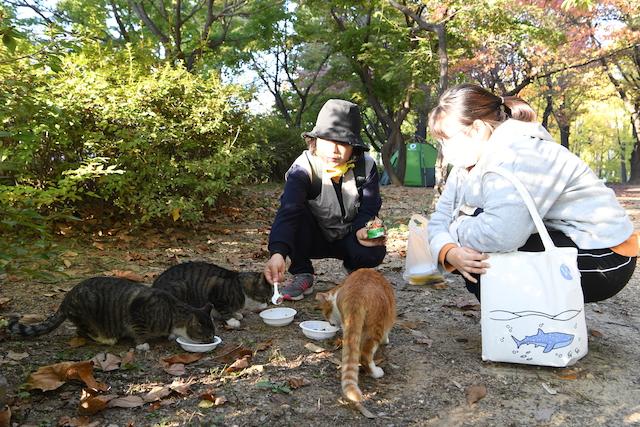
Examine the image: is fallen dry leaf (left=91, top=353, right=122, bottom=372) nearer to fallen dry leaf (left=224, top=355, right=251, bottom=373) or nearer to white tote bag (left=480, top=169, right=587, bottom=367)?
fallen dry leaf (left=224, top=355, right=251, bottom=373)

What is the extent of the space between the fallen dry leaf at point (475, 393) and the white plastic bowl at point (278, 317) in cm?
132

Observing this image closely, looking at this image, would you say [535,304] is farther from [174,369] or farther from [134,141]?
[134,141]

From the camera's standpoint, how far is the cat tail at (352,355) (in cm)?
224

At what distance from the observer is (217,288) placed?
3.57 metres

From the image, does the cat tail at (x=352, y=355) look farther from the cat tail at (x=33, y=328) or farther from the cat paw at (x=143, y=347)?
the cat tail at (x=33, y=328)

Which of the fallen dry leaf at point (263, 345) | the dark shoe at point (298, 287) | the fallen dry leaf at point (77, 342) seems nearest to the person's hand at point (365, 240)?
the dark shoe at point (298, 287)

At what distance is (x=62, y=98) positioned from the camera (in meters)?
5.09

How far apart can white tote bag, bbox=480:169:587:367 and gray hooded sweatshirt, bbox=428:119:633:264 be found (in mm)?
79

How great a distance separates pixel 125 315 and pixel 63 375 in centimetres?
59

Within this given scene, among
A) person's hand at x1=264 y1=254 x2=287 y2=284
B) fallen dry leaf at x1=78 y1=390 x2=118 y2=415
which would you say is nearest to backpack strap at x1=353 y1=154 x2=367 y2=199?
person's hand at x1=264 y1=254 x2=287 y2=284

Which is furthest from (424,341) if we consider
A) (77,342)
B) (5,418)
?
(5,418)

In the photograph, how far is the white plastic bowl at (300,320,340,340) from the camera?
3.07m

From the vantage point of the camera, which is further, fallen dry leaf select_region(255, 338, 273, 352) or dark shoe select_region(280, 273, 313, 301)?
dark shoe select_region(280, 273, 313, 301)

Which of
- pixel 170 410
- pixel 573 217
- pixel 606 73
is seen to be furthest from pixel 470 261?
pixel 606 73
